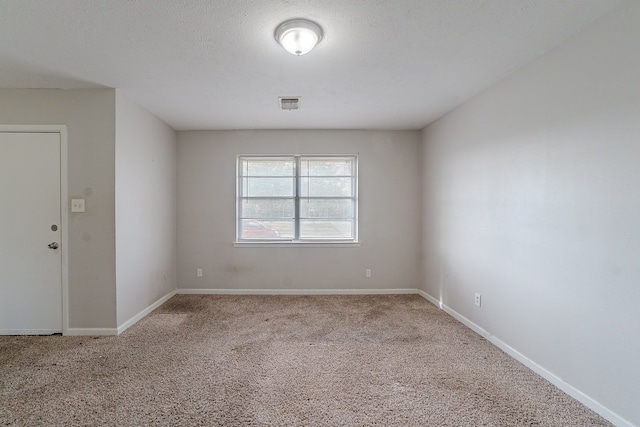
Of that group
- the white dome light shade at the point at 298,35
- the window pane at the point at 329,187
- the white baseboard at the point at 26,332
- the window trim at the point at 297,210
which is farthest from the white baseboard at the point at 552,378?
the white baseboard at the point at 26,332

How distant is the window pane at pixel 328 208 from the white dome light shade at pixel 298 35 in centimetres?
258

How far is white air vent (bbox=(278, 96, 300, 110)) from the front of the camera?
120 inches

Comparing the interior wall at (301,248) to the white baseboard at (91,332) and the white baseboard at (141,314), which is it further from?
the white baseboard at (91,332)

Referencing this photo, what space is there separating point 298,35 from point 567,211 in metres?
2.21

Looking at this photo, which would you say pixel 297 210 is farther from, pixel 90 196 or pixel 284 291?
pixel 90 196

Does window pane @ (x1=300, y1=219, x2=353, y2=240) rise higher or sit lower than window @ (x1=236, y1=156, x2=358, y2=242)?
lower

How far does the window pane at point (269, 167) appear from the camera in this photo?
4.35 m

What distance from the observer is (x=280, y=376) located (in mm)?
2148

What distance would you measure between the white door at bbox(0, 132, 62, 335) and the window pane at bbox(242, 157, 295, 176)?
2145 millimetres

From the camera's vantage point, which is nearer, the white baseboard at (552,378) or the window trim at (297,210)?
the white baseboard at (552,378)

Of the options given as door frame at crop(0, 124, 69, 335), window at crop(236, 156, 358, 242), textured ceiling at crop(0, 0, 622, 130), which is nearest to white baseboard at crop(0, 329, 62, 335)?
door frame at crop(0, 124, 69, 335)

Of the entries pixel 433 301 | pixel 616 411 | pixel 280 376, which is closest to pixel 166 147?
pixel 280 376

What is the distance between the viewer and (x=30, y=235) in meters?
2.84

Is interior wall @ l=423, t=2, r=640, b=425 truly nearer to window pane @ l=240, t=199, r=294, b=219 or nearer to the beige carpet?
the beige carpet
